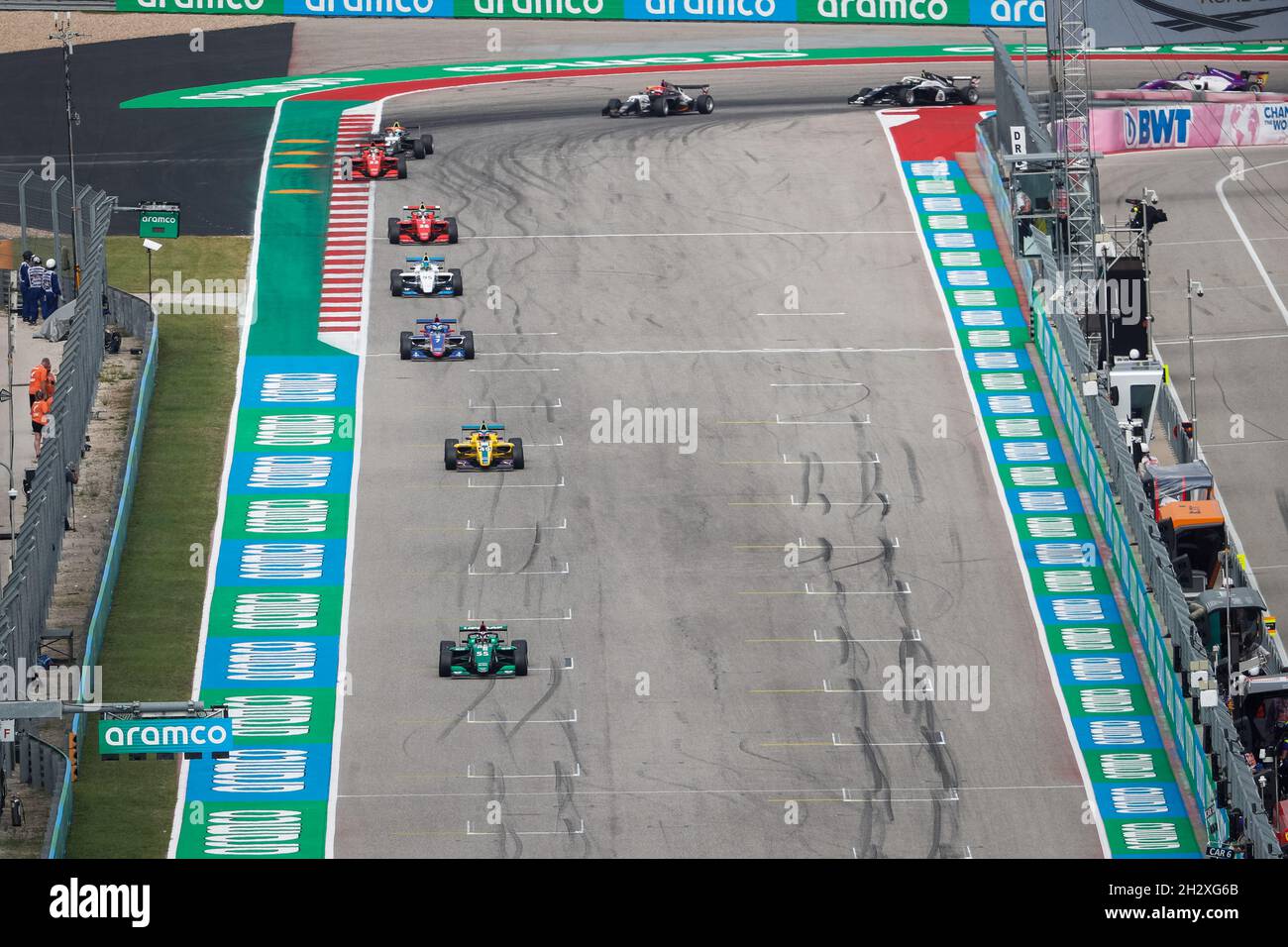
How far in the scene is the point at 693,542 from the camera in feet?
127

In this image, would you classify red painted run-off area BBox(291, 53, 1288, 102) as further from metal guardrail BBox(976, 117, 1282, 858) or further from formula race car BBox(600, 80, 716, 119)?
metal guardrail BBox(976, 117, 1282, 858)

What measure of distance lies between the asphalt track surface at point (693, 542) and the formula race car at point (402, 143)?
0.41 metres

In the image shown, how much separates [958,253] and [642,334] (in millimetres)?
8834

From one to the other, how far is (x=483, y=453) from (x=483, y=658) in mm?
7230

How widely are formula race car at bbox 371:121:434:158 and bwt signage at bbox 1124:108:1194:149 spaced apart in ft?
65.0

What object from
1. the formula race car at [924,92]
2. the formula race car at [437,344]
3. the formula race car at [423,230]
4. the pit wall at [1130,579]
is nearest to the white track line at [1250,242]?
the pit wall at [1130,579]

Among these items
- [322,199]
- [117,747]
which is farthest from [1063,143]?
[117,747]

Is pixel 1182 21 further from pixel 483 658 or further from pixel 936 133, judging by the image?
pixel 483 658

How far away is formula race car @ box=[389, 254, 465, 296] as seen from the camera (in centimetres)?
4809

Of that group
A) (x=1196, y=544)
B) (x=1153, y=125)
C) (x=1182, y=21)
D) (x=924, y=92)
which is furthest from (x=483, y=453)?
(x=1182, y=21)

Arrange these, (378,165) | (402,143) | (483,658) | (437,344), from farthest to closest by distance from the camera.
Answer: (402,143) < (378,165) < (437,344) < (483,658)

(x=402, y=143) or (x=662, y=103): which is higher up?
(x=662, y=103)

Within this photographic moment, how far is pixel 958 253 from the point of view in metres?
50.2
